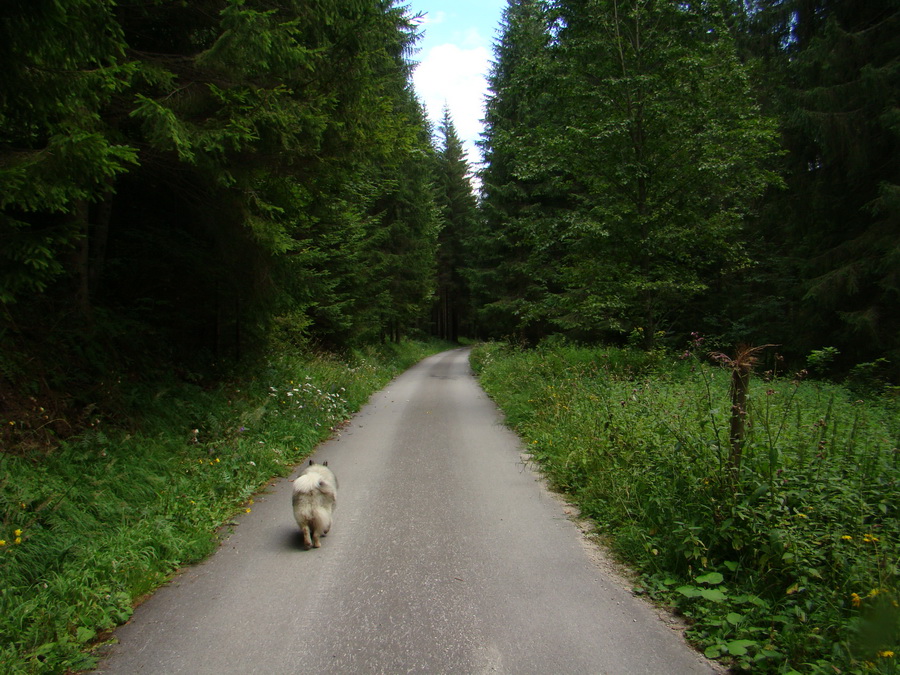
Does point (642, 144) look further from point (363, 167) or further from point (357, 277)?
point (357, 277)

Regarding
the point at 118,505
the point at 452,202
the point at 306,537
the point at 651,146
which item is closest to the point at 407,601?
the point at 306,537

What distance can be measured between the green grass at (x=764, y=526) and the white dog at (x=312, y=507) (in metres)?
2.71

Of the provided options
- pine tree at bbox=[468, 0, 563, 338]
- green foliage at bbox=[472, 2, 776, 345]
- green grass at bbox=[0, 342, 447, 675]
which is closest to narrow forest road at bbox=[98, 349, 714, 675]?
green grass at bbox=[0, 342, 447, 675]

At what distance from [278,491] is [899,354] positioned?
38.2ft

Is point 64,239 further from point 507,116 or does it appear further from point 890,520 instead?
point 507,116

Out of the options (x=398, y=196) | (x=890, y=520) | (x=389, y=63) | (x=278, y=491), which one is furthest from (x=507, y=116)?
(x=890, y=520)

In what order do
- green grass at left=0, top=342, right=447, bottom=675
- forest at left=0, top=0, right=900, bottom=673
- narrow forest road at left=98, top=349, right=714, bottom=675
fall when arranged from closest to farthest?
narrow forest road at left=98, top=349, right=714, bottom=675, green grass at left=0, top=342, right=447, bottom=675, forest at left=0, top=0, right=900, bottom=673

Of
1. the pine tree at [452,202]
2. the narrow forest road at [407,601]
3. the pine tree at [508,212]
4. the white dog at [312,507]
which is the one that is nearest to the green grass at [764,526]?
the narrow forest road at [407,601]

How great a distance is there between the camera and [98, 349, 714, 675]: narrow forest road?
9.14ft

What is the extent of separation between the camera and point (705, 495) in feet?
12.5

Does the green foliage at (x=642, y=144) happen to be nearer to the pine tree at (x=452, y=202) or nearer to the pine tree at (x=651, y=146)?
the pine tree at (x=651, y=146)

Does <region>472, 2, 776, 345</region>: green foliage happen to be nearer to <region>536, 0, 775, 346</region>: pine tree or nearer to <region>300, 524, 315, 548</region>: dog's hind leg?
<region>536, 0, 775, 346</region>: pine tree

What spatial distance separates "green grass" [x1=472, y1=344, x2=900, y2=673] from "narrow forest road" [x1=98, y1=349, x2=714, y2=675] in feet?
1.27

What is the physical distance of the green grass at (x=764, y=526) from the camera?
258cm
